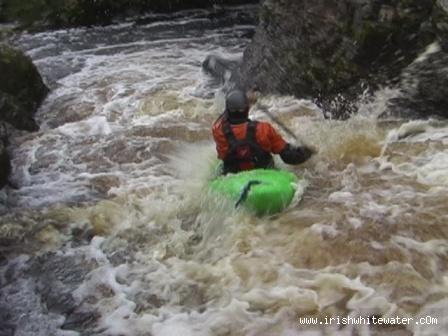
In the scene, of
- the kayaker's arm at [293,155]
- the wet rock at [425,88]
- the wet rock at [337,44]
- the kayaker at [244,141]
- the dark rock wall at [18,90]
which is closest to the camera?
the kayaker at [244,141]

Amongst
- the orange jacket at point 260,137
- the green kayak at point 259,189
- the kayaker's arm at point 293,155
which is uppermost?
the orange jacket at point 260,137

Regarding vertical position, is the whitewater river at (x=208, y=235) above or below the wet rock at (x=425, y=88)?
below

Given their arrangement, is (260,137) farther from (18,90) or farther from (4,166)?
(18,90)

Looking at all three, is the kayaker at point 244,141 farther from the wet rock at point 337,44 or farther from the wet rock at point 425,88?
the wet rock at point 337,44

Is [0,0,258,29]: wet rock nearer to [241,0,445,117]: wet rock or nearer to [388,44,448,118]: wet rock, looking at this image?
[241,0,445,117]: wet rock

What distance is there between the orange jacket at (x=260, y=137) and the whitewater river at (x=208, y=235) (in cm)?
53

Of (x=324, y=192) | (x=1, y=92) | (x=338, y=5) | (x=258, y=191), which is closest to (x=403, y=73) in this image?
(x=338, y=5)

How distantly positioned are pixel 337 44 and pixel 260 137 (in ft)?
9.60

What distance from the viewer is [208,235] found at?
224 inches

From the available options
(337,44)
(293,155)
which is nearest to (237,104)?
(293,155)

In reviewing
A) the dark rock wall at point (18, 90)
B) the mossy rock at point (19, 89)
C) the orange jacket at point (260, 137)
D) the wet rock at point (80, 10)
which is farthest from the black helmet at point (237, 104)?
the wet rock at point (80, 10)

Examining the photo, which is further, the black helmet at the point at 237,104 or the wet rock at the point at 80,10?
the wet rock at the point at 80,10

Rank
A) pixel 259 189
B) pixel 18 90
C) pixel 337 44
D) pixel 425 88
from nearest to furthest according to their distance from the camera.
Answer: pixel 259 189, pixel 425 88, pixel 337 44, pixel 18 90

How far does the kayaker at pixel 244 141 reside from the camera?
19.0ft
